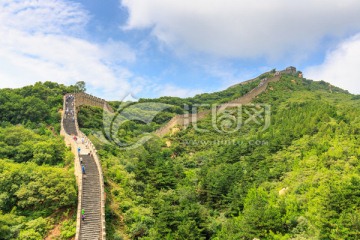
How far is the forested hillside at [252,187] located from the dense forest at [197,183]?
0.07 metres

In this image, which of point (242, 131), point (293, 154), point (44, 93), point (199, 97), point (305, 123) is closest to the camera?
point (293, 154)

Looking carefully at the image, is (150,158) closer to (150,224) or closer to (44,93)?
(150,224)

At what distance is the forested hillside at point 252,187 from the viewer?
18.9m

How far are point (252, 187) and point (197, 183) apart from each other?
19.5 ft

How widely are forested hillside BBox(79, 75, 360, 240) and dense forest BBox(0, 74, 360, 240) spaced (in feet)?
0.22

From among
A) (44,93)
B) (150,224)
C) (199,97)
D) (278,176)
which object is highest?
(199,97)

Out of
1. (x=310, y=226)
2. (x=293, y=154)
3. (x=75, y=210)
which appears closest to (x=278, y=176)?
(x=293, y=154)

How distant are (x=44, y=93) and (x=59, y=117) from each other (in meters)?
7.30

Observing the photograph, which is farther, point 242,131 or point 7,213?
point 242,131

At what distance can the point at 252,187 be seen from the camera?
81.6 feet

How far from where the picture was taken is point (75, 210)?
20141 millimetres

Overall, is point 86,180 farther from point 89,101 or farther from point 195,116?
point 195,116

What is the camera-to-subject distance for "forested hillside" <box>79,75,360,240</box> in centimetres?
1891

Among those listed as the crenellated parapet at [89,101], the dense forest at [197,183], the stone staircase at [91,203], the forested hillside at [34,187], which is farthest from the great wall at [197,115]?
the stone staircase at [91,203]
